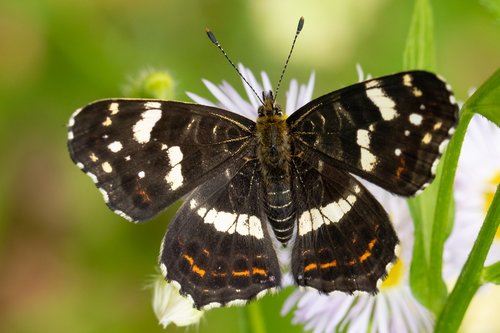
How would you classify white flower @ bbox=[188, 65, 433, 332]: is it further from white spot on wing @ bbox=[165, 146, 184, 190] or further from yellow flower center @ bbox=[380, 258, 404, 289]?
white spot on wing @ bbox=[165, 146, 184, 190]

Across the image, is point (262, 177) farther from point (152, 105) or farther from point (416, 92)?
point (416, 92)

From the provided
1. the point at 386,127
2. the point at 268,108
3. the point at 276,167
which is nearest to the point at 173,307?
the point at 276,167

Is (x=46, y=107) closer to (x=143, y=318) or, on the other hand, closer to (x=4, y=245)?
(x=4, y=245)

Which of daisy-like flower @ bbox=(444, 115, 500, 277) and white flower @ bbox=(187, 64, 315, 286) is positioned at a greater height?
white flower @ bbox=(187, 64, 315, 286)

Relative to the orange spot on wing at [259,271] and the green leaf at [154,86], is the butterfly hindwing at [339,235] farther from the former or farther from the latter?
the green leaf at [154,86]

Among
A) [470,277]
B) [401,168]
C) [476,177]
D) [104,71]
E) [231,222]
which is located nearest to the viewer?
[470,277]

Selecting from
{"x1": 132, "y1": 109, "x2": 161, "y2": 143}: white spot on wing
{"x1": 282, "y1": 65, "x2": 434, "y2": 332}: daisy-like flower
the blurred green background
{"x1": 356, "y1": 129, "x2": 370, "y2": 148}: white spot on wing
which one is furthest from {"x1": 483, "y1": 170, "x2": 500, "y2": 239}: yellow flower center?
the blurred green background

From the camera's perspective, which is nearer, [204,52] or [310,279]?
[310,279]

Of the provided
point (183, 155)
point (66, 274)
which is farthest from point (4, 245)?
point (183, 155)
